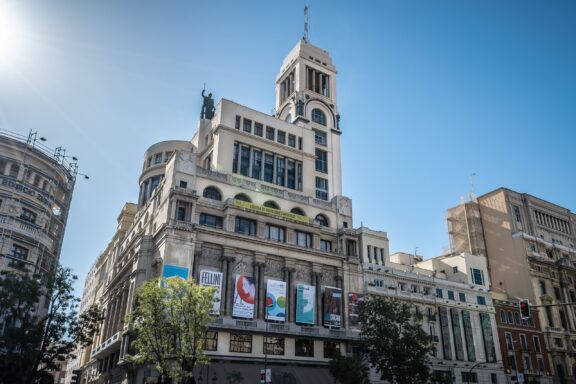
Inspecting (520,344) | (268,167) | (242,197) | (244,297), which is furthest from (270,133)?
(520,344)

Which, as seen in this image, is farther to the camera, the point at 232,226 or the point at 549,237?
the point at 549,237

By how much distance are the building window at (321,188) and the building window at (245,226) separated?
628 inches

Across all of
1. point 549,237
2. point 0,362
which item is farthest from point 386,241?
point 0,362

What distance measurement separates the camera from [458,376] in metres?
66.6

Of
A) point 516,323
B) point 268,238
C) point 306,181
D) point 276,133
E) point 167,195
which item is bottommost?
point 516,323

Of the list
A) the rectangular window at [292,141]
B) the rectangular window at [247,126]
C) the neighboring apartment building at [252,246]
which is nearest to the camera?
the neighboring apartment building at [252,246]

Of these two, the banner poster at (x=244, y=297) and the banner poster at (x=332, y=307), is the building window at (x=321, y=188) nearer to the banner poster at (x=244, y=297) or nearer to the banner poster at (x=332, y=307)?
the banner poster at (x=332, y=307)

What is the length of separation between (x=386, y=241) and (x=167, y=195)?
3295 cm

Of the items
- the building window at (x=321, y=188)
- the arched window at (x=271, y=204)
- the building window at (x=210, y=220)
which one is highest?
the building window at (x=321, y=188)

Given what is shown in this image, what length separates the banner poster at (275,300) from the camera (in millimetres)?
54812

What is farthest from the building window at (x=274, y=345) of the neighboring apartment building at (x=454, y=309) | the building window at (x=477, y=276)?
the building window at (x=477, y=276)

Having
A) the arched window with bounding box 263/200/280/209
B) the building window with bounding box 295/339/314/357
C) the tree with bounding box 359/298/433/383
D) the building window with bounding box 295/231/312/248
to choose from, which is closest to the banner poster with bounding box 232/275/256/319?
the building window with bounding box 295/339/314/357

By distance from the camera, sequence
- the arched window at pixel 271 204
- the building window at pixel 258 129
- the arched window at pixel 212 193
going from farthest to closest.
Result: the building window at pixel 258 129 → the arched window at pixel 271 204 → the arched window at pixel 212 193

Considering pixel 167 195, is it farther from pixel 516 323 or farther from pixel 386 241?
pixel 516 323
